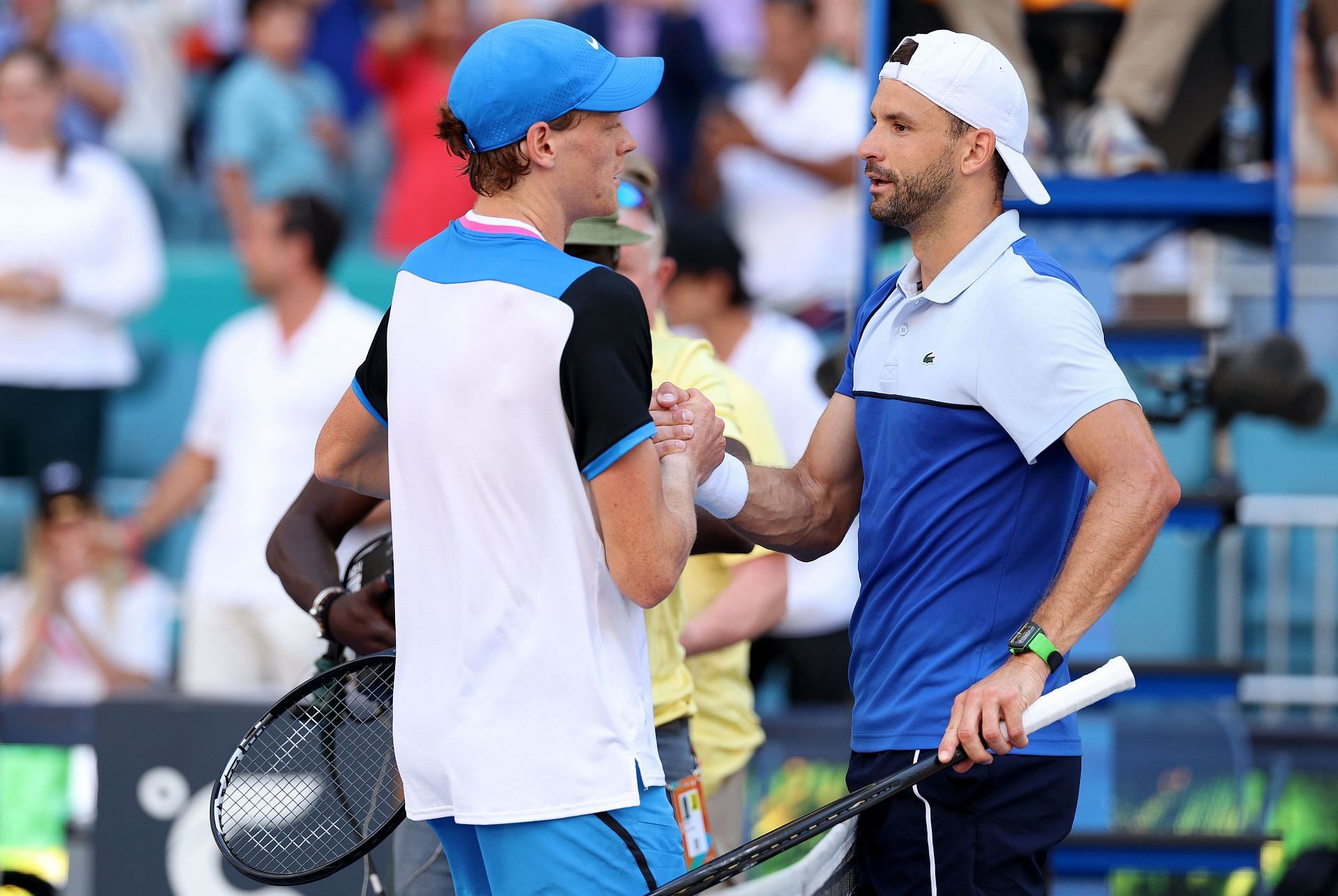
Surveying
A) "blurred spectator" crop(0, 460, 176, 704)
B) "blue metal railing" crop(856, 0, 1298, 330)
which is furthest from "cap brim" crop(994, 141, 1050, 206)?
"blurred spectator" crop(0, 460, 176, 704)

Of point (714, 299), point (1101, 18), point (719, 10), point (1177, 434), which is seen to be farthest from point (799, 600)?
point (719, 10)

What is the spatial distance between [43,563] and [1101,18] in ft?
15.1

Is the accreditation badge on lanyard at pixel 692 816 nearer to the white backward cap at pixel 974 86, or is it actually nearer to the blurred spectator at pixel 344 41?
the white backward cap at pixel 974 86

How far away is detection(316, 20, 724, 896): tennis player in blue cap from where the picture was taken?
2430 millimetres

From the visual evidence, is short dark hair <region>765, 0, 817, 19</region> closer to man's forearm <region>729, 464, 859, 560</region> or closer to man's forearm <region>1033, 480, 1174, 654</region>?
man's forearm <region>729, 464, 859, 560</region>

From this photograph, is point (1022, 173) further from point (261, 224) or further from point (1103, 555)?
point (261, 224)

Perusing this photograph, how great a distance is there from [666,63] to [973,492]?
5.38 meters

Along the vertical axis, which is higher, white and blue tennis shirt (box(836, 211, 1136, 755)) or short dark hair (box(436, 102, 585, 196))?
short dark hair (box(436, 102, 585, 196))

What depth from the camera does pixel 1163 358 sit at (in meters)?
5.56

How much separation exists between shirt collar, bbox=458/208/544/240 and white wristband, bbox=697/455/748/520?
0.66 m

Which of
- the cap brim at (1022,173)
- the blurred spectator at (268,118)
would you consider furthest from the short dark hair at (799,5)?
the cap brim at (1022,173)

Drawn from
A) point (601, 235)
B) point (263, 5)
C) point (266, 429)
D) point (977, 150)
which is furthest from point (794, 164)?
point (977, 150)

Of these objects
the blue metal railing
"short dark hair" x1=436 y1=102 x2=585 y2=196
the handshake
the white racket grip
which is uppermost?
the blue metal railing

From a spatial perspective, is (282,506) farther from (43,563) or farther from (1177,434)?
(1177,434)
